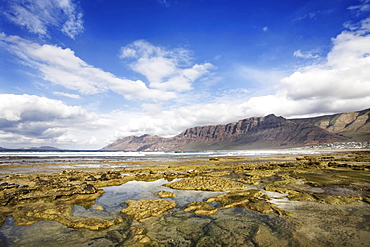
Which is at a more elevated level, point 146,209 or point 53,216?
point 53,216

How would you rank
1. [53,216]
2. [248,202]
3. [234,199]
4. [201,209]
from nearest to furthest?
[53,216], [201,209], [248,202], [234,199]

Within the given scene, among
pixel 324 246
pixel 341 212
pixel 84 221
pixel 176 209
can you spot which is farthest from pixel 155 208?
pixel 341 212

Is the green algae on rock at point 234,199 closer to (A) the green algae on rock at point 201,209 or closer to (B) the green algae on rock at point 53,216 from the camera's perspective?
(A) the green algae on rock at point 201,209

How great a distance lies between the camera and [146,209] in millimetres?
10188

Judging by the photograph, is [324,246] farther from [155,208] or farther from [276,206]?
[155,208]

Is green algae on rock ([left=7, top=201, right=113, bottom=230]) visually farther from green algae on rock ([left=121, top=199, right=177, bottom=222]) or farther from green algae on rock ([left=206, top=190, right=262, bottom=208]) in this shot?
green algae on rock ([left=206, top=190, right=262, bottom=208])

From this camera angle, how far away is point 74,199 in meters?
12.5

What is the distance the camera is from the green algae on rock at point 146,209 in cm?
941

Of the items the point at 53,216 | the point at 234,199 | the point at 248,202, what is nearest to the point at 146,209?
the point at 53,216

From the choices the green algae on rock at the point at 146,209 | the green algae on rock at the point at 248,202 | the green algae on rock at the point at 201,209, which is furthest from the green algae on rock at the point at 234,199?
the green algae on rock at the point at 146,209

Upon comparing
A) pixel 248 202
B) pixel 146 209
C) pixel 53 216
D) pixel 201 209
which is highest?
pixel 53 216

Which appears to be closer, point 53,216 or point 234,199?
point 53,216

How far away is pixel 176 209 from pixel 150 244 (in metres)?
4.01

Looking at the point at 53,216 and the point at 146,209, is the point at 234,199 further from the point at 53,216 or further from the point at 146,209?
the point at 53,216
